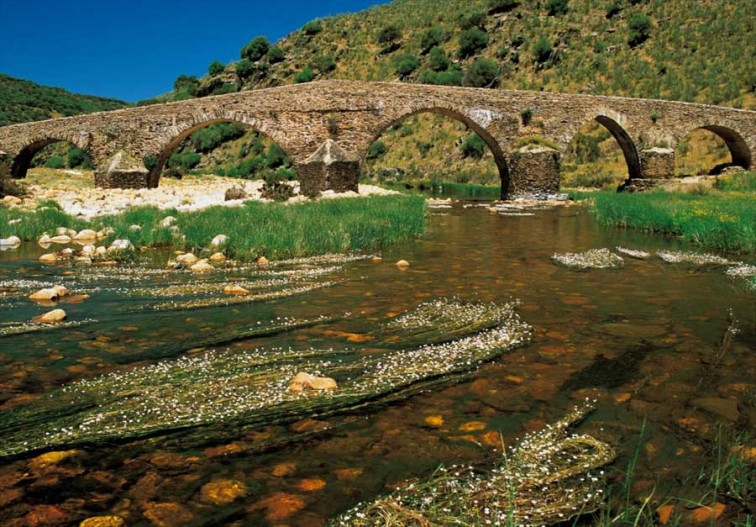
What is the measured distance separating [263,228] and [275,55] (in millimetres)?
59403

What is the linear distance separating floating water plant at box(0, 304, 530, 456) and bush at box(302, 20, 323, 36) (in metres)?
65.5

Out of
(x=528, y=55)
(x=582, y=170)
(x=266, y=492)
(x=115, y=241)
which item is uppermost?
(x=528, y=55)

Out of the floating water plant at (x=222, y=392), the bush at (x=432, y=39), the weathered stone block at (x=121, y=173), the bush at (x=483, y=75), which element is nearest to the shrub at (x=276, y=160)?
the bush at (x=483, y=75)

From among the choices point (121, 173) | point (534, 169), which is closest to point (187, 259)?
point (121, 173)

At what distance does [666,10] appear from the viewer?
42.7m

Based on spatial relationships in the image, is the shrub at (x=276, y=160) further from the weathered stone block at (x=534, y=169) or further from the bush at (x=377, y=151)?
the weathered stone block at (x=534, y=169)

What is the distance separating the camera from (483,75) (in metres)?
44.6

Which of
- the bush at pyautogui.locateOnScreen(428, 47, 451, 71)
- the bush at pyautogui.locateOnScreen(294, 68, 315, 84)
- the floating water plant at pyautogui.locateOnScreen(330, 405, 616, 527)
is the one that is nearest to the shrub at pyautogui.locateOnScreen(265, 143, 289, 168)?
the bush at pyautogui.locateOnScreen(294, 68, 315, 84)

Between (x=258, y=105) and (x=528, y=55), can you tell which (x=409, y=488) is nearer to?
(x=258, y=105)

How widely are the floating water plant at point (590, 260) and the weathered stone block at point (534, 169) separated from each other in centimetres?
1342

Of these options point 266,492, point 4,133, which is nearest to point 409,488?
point 266,492

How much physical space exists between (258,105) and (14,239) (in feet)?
38.0

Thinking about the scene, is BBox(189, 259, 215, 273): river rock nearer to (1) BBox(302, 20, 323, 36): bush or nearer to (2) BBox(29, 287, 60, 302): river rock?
(2) BBox(29, 287, 60, 302): river rock

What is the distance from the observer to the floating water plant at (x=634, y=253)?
698 cm
